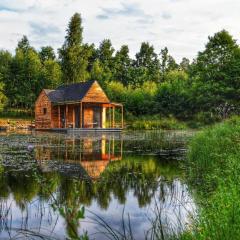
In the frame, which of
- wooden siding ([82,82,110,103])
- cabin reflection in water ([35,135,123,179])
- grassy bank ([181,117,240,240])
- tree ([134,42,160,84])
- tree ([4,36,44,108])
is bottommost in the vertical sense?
cabin reflection in water ([35,135,123,179])

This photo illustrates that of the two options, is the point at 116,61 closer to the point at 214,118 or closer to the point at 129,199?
the point at 214,118

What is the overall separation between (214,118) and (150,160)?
2594 centimetres

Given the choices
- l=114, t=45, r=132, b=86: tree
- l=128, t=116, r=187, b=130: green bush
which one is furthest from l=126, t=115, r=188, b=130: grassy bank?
l=114, t=45, r=132, b=86: tree

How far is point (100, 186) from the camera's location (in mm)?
9242

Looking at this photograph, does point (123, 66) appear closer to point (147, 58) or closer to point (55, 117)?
point (147, 58)

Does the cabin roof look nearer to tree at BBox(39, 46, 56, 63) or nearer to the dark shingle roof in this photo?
the dark shingle roof

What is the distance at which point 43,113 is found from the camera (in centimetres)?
4134

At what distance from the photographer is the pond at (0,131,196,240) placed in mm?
5781

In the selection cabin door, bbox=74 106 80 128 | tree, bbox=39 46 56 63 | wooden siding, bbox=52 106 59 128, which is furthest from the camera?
tree, bbox=39 46 56 63

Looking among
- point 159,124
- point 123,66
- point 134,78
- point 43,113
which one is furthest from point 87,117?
point 123,66

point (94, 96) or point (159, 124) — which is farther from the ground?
point (94, 96)

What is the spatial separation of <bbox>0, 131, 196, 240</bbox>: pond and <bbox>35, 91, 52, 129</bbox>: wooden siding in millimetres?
25760

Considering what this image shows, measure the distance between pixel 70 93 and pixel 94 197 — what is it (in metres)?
33.1

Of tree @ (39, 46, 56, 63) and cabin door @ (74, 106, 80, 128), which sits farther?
tree @ (39, 46, 56, 63)
